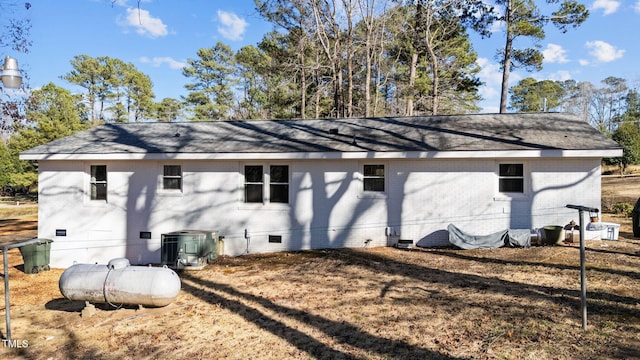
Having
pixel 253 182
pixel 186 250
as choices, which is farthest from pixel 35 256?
pixel 253 182

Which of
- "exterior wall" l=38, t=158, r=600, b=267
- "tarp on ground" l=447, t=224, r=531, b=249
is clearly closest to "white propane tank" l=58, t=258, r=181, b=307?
"exterior wall" l=38, t=158, r=600, b=267

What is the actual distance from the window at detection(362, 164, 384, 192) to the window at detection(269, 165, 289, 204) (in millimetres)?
2468

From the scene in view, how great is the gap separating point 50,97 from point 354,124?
35.5 metres

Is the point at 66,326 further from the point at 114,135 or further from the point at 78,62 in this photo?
the point at 78,62

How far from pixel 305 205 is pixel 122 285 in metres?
5.92

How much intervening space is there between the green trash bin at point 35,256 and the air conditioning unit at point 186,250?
13.0ft

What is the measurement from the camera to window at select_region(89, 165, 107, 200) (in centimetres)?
1220

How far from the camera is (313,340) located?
5281 mm

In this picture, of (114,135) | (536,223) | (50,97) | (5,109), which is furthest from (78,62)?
(536,223)

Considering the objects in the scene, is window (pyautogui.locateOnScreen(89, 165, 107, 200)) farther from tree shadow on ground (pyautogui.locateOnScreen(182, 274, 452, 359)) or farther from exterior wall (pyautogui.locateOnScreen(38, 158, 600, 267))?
tree shadow on ground (pyautogui.locateOnScreen(182, 274, 452, 359))

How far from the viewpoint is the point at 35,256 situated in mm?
11172

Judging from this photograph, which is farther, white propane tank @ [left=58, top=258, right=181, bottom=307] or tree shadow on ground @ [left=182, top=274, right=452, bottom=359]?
white propane tank @ [left=58, top=258, right=181, bottom=307]

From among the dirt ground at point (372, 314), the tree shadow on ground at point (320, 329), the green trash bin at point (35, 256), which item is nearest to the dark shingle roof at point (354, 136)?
the green trash bin at point (35, 256)

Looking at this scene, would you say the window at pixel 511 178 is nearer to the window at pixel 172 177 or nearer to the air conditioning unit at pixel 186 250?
the air conditioning unit at pixel 186 250
